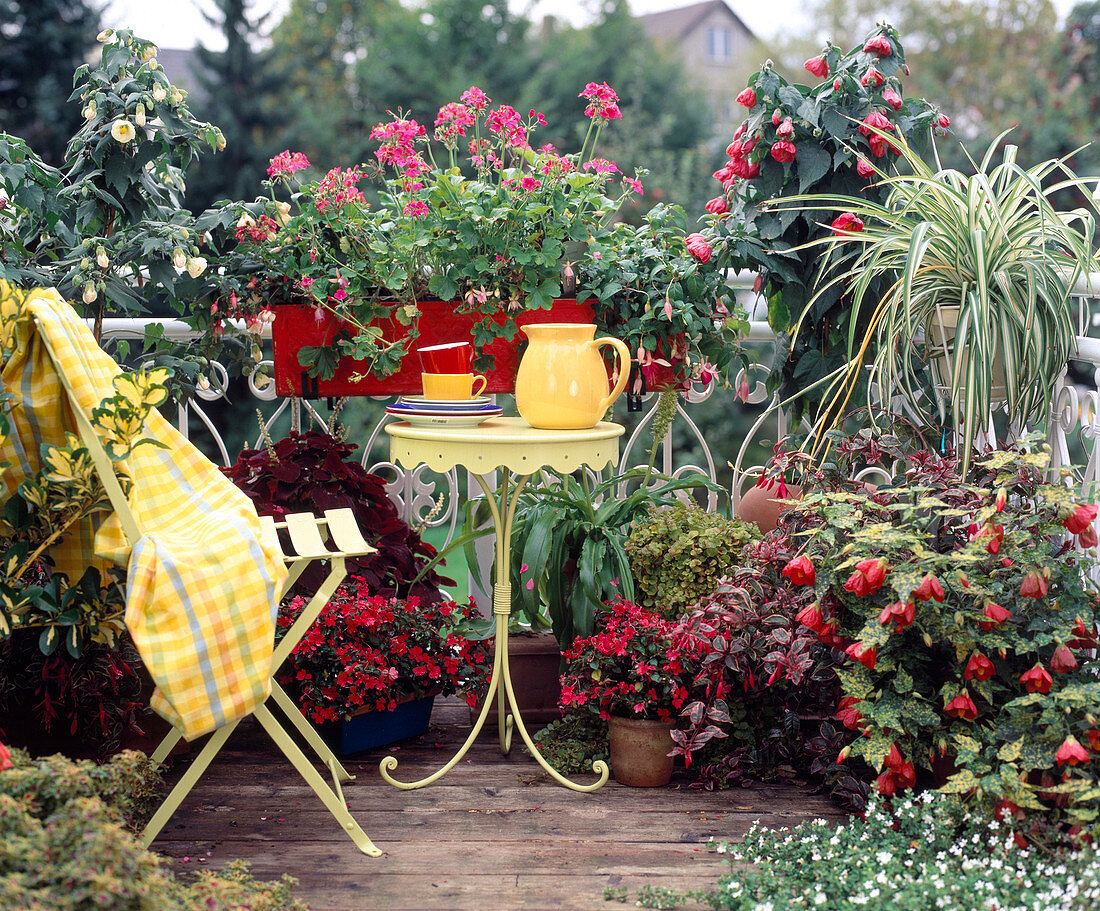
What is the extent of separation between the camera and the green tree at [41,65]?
8352 mm

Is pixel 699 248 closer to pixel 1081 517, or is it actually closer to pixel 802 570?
pixel 802 570

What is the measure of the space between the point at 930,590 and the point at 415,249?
157cm

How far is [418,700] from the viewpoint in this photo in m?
2.64

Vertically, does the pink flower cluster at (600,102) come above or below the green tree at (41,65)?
below

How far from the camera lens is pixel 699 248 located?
8.57ft

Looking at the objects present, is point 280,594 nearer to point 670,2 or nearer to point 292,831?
point 292,831

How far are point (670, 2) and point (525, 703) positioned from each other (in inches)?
1030

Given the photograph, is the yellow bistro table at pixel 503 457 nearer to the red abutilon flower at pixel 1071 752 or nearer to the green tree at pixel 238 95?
the red abutilon flower at pixel 1071 752

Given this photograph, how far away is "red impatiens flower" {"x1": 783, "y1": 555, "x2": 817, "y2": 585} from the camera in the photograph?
2137 mm

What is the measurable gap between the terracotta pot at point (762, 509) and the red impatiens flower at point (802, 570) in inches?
25.2

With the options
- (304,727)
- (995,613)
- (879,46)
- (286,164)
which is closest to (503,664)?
(304,727)

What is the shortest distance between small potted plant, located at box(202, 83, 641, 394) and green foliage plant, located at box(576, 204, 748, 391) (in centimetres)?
8

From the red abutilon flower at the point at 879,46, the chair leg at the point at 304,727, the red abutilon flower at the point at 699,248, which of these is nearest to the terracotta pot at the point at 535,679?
the chair leg at the point at 304,727

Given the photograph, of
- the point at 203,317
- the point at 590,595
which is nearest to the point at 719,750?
the point at 590,595
